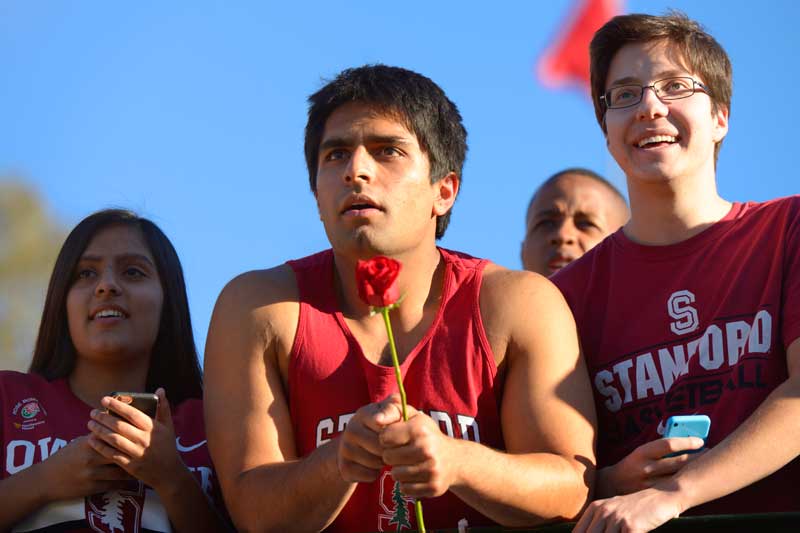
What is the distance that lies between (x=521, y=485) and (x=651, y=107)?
1.48 meters

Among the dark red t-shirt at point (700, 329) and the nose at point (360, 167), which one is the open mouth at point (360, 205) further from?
the dark red t-shirt at point (700, 329)

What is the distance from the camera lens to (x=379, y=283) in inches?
108

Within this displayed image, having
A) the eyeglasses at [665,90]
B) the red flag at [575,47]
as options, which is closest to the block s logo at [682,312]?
the eyeglasses at [665,90]

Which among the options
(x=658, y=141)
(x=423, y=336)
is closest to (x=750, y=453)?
(x=423, y=336)

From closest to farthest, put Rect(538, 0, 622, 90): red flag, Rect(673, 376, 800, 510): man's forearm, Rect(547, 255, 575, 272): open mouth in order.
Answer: Rect(673, 376, 800, 510): man's forearm → Rect(547, 255, 575, 272): open mouth → Rect(538, 0, 622, 90): red flag

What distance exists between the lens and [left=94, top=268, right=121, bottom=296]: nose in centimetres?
465

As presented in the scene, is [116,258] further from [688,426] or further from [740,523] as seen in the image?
[740,523]

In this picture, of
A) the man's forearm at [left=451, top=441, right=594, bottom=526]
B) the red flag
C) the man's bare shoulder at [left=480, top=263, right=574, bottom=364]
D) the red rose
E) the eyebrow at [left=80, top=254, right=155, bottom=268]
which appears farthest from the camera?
the red flag

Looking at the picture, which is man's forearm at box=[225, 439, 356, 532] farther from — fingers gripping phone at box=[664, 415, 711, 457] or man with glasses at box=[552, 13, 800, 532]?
fingers gripping phone at box=[664, 415, 711, 457]

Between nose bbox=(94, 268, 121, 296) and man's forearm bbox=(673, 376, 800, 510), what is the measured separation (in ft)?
7.13

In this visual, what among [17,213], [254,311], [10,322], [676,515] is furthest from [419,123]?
[17,213]

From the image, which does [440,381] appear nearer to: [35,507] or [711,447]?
[711,447]

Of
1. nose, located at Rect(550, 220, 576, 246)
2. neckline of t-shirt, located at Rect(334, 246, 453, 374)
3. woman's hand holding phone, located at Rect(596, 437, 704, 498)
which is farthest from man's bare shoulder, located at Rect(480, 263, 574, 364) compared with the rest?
nose, located at Rect(550, 220, 576, 246)

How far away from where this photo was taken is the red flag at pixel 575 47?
57.7 ft
